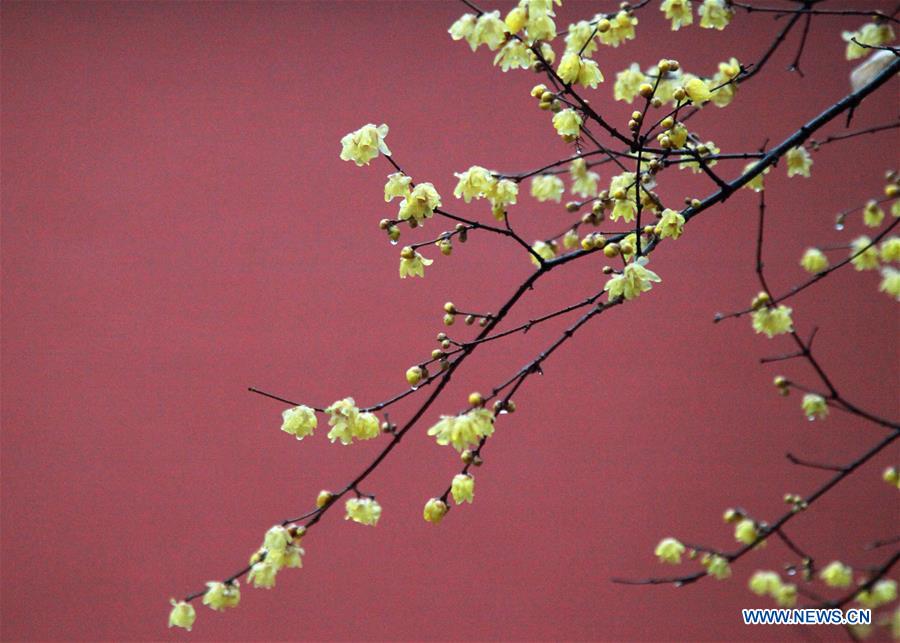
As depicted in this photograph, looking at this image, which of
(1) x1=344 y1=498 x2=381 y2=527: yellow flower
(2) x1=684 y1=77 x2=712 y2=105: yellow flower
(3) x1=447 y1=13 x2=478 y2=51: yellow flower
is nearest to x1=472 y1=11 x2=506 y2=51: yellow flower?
(3) x1=447 y1=13 x2=478 y2=51: yellow flower

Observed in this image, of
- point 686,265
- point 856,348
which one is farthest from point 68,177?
point 856,348

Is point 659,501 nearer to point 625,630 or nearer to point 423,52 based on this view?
point 625,630

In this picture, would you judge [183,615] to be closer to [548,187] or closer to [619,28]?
[548,187]

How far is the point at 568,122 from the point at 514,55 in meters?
0.12

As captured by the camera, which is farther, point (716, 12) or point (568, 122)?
point (716, 12)

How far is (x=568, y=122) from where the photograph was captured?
1029mm

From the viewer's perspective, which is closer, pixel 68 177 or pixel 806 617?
pixel 806 617

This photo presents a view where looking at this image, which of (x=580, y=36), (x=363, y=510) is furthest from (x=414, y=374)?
(x=580, y=36)

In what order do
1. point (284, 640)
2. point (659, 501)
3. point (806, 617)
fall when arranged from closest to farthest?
point (806, 617) → point (284, 640) → point (659, 501)

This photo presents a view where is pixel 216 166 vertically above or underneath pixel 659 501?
above

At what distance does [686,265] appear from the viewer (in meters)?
2.59

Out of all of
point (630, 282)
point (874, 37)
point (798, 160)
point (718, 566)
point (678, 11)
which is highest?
Result: point (874, 37)

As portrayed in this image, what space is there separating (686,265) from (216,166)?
1.55m

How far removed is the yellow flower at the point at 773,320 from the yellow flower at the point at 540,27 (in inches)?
26.5
